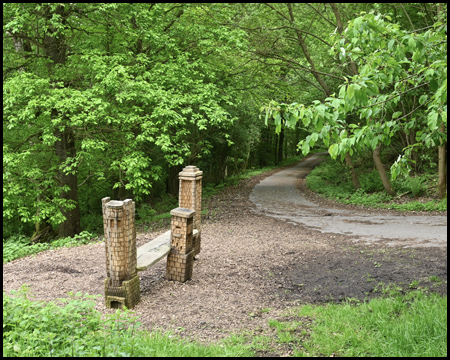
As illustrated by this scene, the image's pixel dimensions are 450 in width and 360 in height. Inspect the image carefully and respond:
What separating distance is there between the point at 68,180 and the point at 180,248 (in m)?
7.68

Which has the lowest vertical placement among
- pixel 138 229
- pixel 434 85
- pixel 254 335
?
pixel 138 229

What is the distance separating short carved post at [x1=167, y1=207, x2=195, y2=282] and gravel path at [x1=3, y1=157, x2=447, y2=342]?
0.18m

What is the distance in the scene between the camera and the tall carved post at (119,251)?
4.81m

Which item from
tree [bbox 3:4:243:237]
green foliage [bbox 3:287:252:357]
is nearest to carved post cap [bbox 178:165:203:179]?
green foliage [bbox 3:287:252:357]

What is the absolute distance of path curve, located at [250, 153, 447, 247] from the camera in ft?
29.8

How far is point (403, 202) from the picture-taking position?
14.4 m

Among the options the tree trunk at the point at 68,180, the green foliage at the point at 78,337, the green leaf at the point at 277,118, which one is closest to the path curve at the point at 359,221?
the green leaf at the point at 277,118

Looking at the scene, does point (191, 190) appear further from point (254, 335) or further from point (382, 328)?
point (382, 328)

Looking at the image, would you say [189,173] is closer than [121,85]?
Yes

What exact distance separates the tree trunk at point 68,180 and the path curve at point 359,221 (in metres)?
6.58

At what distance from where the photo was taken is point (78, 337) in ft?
11.5

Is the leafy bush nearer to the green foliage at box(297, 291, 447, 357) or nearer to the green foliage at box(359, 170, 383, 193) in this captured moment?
the green foliage at box(359, 170, 383, 193)

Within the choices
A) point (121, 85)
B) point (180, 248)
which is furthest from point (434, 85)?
point (121, 85)

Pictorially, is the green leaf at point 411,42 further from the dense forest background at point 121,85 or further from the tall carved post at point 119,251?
the tall carved post at point 119,251
